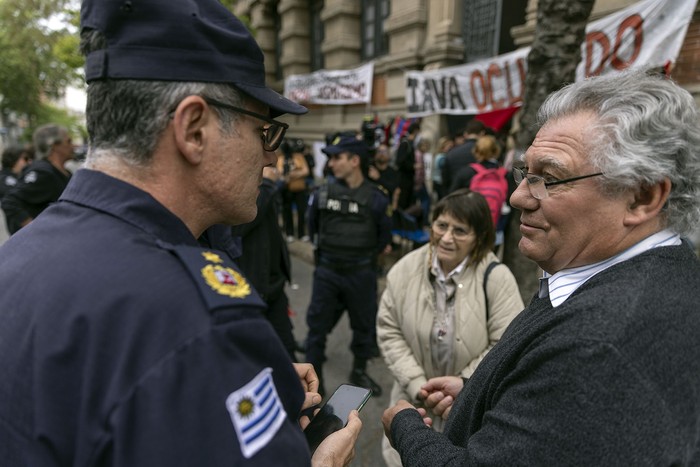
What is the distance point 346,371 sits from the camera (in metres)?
3.80

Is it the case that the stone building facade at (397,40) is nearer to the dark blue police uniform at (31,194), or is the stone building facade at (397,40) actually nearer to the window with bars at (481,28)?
the window with bars at (481,28)

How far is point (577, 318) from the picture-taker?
905mm

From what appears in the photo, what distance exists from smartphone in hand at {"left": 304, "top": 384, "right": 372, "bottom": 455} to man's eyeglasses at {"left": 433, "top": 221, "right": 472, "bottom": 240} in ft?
3.64

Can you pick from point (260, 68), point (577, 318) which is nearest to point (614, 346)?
point (577, 318)

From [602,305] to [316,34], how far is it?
13.2m

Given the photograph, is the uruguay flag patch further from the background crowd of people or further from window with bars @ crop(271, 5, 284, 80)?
window with bars @ crop(271, 5, 284, 80)

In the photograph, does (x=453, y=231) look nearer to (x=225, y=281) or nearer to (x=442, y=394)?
(x=442, y=394)

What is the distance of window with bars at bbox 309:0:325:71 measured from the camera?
1231 centimetres

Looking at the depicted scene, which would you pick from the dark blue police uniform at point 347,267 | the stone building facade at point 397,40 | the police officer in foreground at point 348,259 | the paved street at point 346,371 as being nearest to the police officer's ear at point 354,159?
the police officer in foreground at point 348,259

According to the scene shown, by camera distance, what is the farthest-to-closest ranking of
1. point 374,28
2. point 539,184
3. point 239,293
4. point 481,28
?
point 374,28 < point 481,28 < point 539,184 < point 239,293

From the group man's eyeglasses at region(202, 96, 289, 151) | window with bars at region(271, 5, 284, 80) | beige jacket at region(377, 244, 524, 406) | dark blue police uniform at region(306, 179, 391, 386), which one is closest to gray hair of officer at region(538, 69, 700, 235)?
man's eyeglasses at region(202, 96, 289, 151)

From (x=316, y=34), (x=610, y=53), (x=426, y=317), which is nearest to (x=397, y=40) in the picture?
(x=316, y=34)

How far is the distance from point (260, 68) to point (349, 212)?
8.45ft

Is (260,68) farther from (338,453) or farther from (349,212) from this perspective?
(349,212)
